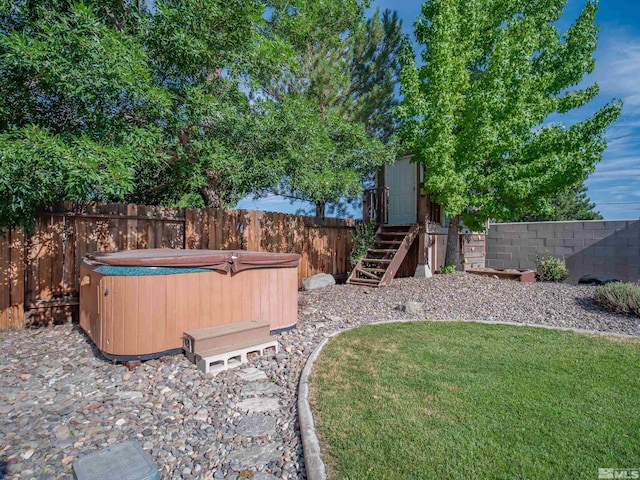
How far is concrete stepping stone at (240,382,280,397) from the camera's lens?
289 cm

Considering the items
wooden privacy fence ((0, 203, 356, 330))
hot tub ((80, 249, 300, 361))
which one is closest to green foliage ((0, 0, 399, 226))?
wooden privacy fence ((0, 203, 356, 330))

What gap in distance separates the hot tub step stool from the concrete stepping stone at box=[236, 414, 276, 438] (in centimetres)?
88

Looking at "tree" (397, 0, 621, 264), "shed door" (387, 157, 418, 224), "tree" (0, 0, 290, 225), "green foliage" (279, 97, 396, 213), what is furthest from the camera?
"shed door" (387, 157, 418, 224)

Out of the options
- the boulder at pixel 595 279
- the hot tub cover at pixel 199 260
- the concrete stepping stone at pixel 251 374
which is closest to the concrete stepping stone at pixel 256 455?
the concrete stepping stone at pixel 251 374

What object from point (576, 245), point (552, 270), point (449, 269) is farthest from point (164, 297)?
point (576, 245)

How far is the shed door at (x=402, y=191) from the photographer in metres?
9.16

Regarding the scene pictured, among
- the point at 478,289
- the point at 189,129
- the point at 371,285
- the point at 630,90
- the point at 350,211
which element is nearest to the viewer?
the point at 189,129

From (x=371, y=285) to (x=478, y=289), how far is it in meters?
1.96

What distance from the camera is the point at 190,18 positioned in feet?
13.5

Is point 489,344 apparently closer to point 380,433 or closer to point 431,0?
point 380,433

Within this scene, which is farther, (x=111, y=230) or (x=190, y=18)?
(x=111, y=230)

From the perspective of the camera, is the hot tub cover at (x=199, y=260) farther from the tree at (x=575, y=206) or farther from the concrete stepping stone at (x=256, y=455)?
the tree at (x=575, y=206)

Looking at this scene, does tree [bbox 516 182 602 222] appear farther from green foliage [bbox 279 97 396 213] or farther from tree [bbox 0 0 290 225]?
tree [bbox 0 0 290 225]

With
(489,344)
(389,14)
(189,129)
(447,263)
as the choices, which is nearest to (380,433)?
(489,344)
